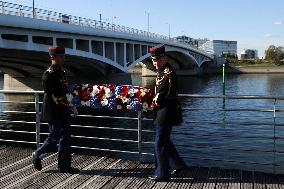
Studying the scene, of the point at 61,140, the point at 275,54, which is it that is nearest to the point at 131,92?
the point at 61,140

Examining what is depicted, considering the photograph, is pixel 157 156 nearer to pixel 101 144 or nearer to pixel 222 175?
pixel 222 175

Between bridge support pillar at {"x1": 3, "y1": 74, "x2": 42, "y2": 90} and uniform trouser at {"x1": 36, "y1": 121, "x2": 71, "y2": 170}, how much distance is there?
3705 centimetres

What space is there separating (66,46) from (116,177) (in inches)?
1210

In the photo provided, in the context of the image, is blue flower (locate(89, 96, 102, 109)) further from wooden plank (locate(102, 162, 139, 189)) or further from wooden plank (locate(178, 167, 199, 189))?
wooden plank (locate(178, 167, 199, 189))

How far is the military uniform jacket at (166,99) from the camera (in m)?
6.02

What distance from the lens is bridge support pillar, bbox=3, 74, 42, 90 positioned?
4369 centimetres

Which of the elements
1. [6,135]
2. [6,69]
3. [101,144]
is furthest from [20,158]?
[6,69]

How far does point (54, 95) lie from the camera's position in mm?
6473

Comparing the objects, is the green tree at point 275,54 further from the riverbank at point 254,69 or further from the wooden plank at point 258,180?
the wooden plank at point 258,180

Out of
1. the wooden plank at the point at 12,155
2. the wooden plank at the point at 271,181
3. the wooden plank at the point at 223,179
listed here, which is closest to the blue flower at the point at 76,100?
the wooden plank at the point at 12,155

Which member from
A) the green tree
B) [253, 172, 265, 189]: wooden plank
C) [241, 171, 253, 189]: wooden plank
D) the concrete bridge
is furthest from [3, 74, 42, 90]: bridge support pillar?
the green tree

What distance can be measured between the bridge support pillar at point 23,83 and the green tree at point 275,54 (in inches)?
2824

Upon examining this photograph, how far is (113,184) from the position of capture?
20.5ft

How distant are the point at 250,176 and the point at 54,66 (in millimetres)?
3368
